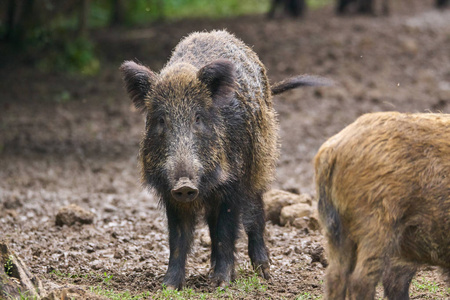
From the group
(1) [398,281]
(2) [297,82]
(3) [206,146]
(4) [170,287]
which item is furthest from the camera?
(2) [297,82]

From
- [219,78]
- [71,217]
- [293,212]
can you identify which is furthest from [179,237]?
[71,217]

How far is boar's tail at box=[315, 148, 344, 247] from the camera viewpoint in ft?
13.5

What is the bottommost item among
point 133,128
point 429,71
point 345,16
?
point 133,128

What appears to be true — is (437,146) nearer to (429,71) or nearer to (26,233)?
(26,233)

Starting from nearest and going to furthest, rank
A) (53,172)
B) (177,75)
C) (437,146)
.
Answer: (437,146)
(177,75)
(53,172)

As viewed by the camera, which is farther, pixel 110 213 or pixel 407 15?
pixel 407 15

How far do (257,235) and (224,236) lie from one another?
24.8 inches

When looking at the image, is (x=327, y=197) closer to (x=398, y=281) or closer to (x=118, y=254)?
(x=398, y=281)

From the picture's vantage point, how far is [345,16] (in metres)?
22.1

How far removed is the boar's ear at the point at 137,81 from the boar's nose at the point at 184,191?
100 cm

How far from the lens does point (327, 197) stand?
419 cm

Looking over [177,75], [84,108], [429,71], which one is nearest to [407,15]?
[429,71]

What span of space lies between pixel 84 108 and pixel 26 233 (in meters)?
6.89

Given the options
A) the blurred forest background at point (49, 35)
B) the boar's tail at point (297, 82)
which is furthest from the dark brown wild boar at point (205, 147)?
the blurred forest background at point (49, 35)
